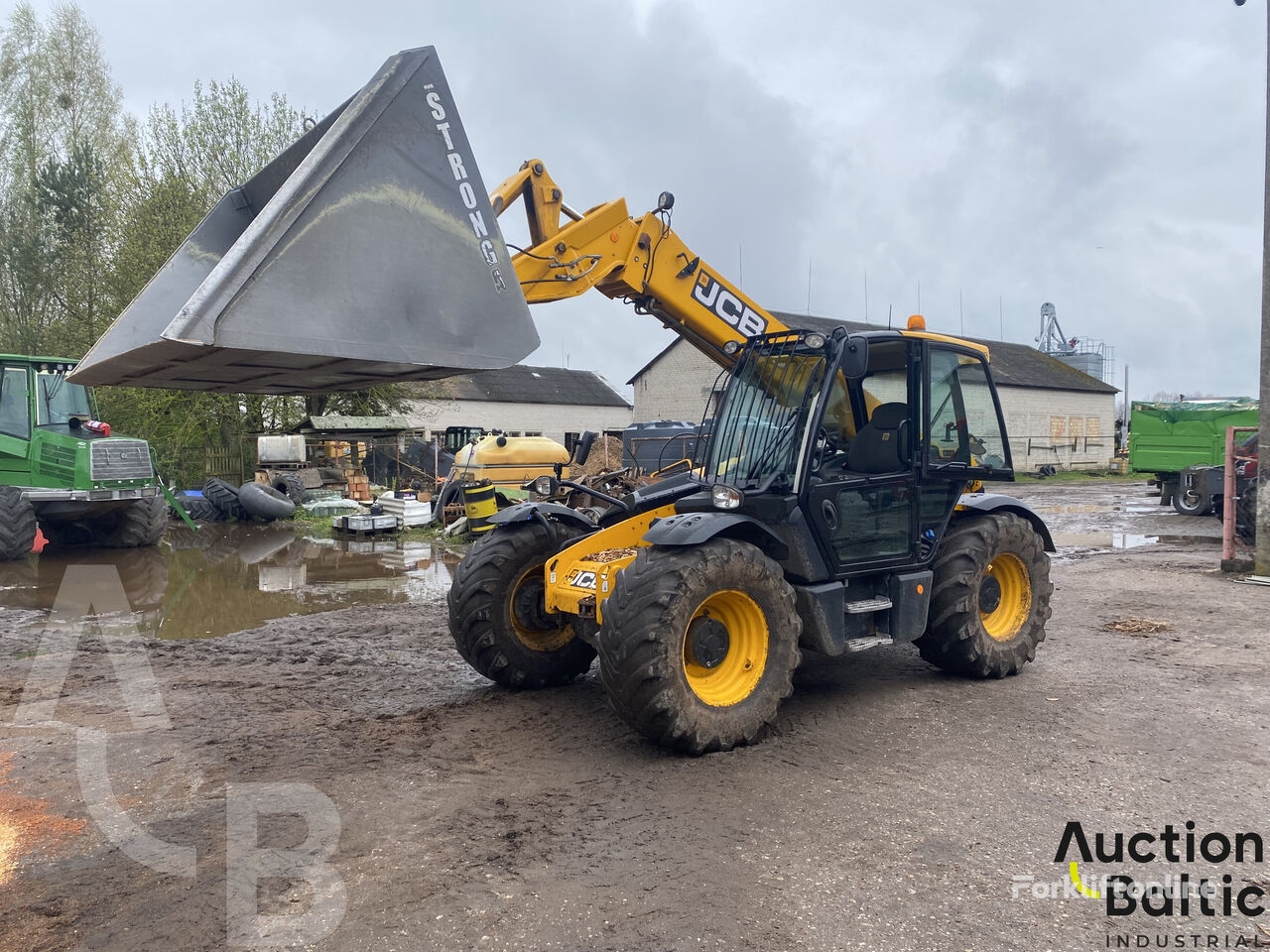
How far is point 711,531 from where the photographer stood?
469 cm

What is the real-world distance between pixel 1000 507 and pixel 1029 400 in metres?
37.3

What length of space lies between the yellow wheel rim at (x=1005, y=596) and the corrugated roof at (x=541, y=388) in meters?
31.2

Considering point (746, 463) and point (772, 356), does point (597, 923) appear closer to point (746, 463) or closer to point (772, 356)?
point (746, 463)

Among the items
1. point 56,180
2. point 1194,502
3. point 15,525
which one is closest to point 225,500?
point 15,525

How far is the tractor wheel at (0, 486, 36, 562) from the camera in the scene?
12.0 meters

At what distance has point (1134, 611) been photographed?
28.0ft

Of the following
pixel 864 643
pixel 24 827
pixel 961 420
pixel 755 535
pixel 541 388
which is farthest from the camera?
pixel 541 388

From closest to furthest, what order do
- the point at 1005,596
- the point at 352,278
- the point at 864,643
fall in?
the point at 352,278 → the point at 864,643 → the point at 1005,596

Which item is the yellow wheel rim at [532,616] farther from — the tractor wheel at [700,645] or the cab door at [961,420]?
the cab door at [961,420]

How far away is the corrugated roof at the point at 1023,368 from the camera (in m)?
39.9

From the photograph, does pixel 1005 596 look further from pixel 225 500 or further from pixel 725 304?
pixel 225 500

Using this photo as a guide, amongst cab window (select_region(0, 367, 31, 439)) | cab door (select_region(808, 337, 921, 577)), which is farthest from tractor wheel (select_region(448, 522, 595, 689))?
cab window (select_region(0, 367, 31, 439))

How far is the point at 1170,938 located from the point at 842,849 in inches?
45.2

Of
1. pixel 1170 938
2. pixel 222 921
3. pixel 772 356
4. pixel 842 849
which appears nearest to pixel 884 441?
pixel 772 356
